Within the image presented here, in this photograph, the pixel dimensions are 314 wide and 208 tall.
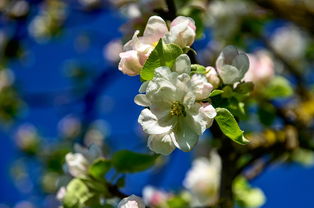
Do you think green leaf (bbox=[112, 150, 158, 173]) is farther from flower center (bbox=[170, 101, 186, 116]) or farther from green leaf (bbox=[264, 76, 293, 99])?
green leaf (bbox=[264, 76, 293, 99])

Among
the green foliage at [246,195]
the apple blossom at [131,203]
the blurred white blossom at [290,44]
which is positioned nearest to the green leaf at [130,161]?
the apple blossom at [131,203]

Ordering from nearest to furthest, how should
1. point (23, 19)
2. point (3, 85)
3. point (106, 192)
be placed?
point (106, 192)
point (23, 19)
point (3, 85)

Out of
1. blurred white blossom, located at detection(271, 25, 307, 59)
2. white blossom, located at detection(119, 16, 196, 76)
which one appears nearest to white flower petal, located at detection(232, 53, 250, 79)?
white blossom, located at detection(119, 16, 196, 76)

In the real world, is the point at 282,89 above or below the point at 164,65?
below

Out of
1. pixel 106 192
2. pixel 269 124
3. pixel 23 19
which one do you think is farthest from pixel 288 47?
pixel 106 192

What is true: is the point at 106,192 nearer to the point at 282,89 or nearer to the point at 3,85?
the point at 282,89

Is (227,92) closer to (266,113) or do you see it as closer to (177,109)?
(177,109)

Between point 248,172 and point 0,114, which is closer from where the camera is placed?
point 248,172
